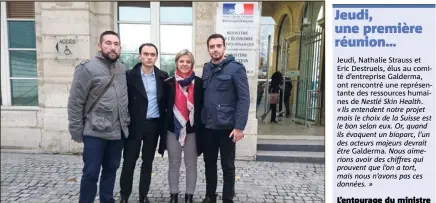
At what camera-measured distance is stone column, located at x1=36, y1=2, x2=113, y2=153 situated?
19.1 feet

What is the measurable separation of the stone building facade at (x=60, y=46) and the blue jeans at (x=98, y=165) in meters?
2.77

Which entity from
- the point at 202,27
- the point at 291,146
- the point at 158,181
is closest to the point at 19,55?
the point at 202,27

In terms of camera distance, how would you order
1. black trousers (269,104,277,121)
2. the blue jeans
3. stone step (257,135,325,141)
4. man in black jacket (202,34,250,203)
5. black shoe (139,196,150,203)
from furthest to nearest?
black trousers (269,104,277,121)
stone step (257,135,325,141)
black shoe (139,196,150,203)
man in black jacket (202,34,250,203)
the blue jeans

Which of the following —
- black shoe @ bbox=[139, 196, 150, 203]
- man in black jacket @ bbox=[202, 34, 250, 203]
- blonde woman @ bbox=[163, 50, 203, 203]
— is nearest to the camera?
man in black jacket @ bbox=[202, 34, 250, 203]

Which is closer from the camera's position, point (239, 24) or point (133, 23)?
point (239, 24)

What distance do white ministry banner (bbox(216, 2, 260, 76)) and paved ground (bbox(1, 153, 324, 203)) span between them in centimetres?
199

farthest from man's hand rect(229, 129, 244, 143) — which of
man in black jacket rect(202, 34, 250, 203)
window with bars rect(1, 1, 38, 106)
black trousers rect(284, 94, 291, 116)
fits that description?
black trousers rect(284, 94, 291, 116)

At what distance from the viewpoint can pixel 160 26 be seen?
6359 mm

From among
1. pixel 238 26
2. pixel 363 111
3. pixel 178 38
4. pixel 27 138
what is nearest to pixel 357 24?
pixel 363 111

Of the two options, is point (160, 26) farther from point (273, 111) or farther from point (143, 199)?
point (273, 111)

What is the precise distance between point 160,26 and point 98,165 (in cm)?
357

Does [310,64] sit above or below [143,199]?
above

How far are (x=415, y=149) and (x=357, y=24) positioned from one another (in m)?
0.99

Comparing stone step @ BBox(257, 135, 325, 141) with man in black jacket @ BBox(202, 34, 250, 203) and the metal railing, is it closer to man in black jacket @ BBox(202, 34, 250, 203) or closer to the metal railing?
the metal railing
